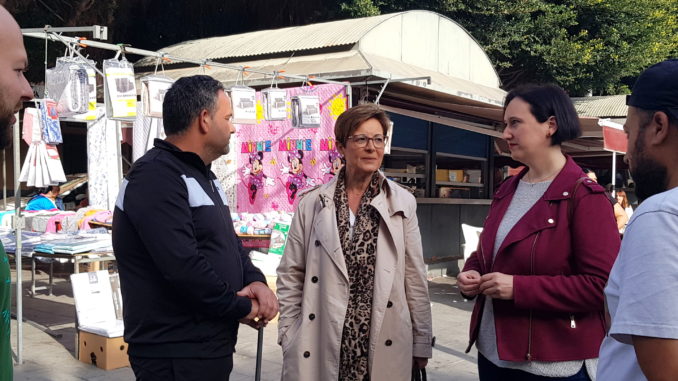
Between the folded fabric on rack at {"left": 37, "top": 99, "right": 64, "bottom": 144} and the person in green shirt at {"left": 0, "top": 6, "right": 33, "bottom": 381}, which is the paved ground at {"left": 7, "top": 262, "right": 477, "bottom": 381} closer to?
the folded fabric on rack at {"left": 37, "top": 99, "right": 64, "bottom": 144}

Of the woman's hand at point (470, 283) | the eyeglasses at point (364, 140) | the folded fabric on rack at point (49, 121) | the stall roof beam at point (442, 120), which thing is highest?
the stall roof beam at point (442, 120)

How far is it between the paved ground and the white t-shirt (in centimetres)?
408

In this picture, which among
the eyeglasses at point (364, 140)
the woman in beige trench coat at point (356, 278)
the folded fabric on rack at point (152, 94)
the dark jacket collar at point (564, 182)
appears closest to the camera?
the dark jacket collar at point (564, 182)

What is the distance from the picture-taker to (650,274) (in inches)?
44.3

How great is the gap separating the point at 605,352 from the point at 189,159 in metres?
1.53

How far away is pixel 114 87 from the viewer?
213 inches

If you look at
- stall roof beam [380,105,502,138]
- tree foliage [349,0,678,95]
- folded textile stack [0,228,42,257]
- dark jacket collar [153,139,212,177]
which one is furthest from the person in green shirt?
tree foliage [349,0,678,95]

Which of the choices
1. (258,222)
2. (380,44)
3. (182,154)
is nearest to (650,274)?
(182,154)

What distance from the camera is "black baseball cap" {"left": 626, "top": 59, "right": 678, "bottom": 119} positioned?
1237mm

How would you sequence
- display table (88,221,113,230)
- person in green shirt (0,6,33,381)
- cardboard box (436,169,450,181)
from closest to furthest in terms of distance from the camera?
1. person in green shirt (0,6,33,381)
2. display table (88,221,113,230)
3. cardboard box (436,169,450,181)

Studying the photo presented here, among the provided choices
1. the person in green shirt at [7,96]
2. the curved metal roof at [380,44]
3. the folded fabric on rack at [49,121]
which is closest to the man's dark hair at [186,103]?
the person in green shirt at [7,96]

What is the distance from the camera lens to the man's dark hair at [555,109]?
91.7 inches

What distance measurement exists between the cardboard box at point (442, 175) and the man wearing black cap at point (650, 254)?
9.42 metres

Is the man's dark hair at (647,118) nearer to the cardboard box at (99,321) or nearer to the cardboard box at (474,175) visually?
the cardboard box at (99,321)
